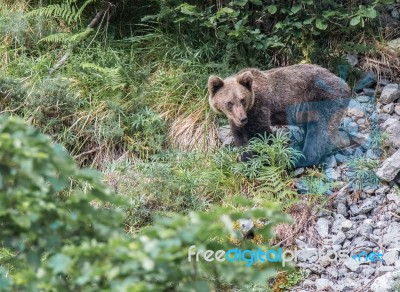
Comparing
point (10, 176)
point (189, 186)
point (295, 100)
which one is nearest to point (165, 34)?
point (295, 100)

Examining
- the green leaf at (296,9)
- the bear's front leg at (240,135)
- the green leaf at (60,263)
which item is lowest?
the bear's front leg at (240,135)

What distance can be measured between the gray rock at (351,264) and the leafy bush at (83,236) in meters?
2.79

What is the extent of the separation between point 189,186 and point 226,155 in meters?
0.62

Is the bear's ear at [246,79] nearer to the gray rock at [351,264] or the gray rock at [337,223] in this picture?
the gray rock at [337,223]

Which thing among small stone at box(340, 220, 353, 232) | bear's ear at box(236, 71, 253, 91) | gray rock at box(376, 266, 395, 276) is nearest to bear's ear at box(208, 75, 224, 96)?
bear's ear at box(236, 71, 253, 91)

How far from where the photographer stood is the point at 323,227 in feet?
20.0

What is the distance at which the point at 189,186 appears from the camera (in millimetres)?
6414

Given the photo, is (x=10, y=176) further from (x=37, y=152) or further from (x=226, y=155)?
(x=226, y=155)

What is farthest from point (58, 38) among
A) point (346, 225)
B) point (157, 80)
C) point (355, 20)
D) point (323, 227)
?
point (346, 225)

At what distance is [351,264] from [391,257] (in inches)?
11.5

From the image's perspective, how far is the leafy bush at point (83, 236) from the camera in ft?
8.45

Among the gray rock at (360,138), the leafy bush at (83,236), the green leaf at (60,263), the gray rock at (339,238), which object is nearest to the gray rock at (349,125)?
the gray rock at (360,138)

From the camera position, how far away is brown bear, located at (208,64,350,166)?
22.7ft

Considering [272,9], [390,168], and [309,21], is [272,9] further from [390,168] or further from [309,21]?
[390,168]
